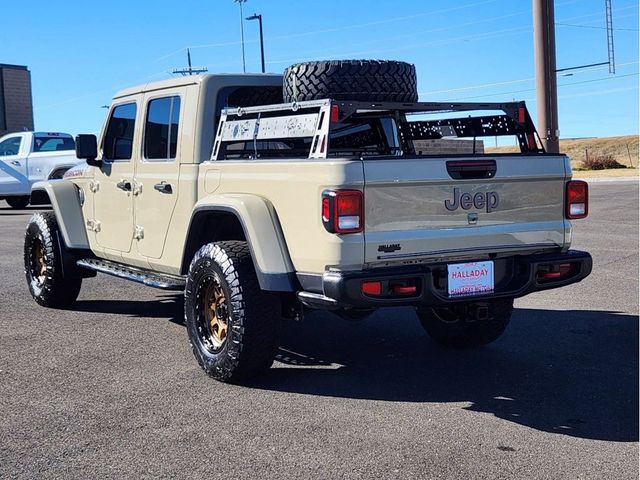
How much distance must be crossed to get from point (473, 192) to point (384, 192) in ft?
2.07

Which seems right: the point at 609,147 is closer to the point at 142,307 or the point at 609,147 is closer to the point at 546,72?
the point at 546,72

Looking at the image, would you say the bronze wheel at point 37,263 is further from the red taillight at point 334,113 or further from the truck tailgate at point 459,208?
the truck tailgate at point 459,208

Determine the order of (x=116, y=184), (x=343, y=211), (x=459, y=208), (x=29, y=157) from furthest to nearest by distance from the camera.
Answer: (x=29, y=157)
(x=116, y=184)
(x=459, y=208)
(x=343, y=211)

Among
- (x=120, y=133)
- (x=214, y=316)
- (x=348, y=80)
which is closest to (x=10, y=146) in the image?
(x=120, y=133)

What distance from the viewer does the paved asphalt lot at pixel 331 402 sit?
3977mm

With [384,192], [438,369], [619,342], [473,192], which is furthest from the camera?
[619,342]

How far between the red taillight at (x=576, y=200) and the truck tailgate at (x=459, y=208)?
0.18ft

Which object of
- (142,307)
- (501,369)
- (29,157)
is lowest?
(501,369)

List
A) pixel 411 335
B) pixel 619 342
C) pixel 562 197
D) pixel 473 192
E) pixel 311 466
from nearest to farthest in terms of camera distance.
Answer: pixel 311 466, pixel 473 192, pixel 562 197, pixel 619 342, pixel 411 335

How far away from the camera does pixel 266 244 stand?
4945 mm

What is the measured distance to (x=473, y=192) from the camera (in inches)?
194

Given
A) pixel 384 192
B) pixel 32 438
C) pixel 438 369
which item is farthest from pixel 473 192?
pixel 32 438

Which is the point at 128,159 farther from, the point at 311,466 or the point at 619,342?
the point at 619,342

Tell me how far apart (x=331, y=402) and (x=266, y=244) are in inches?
39.8
